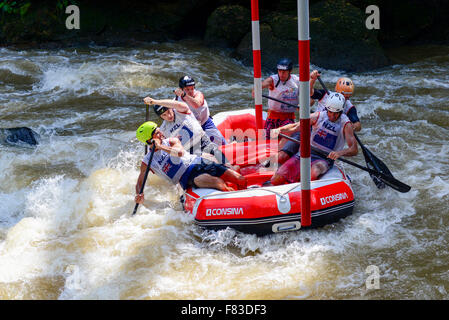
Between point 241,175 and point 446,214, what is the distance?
2077 millimetres

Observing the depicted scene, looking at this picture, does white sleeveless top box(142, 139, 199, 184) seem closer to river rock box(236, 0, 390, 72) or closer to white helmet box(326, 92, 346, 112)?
white helmet box(326, 92, 346, 112)

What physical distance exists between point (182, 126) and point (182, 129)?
32 mm

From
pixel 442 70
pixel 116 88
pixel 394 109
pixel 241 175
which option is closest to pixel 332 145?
pixel 241 175

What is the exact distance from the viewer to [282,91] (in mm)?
5992

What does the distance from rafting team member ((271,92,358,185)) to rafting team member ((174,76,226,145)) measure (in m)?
0.94

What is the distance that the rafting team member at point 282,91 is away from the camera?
5.95 meters

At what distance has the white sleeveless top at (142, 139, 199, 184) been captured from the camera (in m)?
4.97

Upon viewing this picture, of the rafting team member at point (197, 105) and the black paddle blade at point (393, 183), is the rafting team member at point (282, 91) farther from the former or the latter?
the black paddle blade at point (393, 183)

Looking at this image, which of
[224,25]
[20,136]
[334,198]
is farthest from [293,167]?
[224,25]

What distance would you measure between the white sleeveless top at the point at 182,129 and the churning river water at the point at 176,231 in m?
0.64

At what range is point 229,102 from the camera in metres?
8.99
